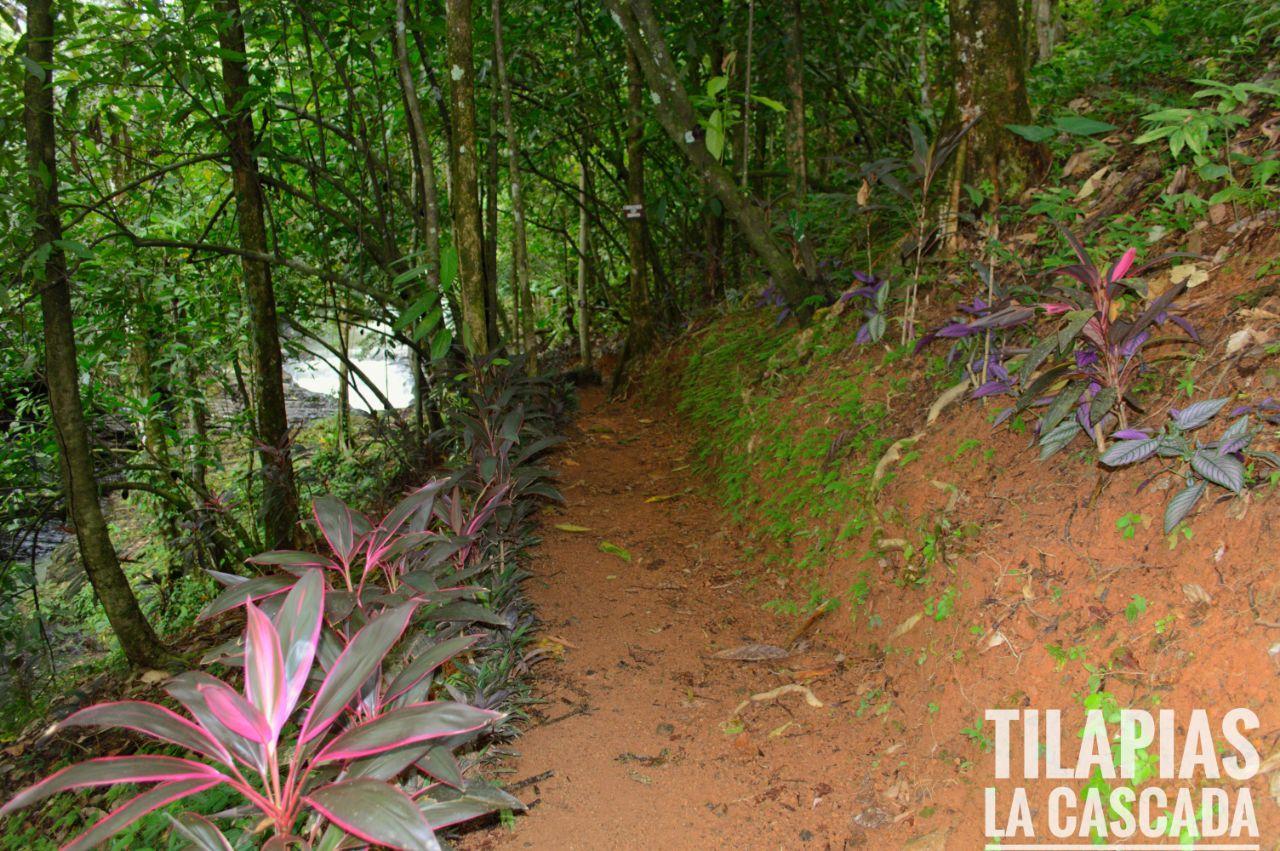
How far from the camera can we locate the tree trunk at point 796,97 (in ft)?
19.3

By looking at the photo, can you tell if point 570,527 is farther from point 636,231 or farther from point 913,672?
point 636,231

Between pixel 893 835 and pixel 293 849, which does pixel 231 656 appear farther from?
pixel 893 835

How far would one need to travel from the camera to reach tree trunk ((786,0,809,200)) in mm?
5887

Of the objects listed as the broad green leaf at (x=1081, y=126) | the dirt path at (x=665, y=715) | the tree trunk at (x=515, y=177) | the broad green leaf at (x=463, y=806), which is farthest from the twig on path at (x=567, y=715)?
the tree trunk at (x=515, y=177)

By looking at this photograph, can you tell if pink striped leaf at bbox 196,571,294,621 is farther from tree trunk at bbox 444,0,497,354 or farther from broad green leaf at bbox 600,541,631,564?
tree trunk at bbox 444,0,497,354

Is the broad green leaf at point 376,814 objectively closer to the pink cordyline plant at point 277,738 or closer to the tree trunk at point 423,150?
the pink cordyline plant at point 277,738

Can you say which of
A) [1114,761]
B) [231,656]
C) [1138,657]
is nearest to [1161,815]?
[1114,761]

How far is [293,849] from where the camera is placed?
1.54 meters

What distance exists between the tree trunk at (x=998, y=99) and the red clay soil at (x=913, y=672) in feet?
5.25

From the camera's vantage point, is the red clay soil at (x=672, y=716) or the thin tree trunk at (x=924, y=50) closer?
the red clay soil at (x=672, y=716)

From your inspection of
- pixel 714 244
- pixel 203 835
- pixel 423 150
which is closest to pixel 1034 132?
pixel 423 150

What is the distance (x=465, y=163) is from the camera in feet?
13.9

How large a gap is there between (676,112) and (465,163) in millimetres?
1258

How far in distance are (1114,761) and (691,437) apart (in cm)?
402
